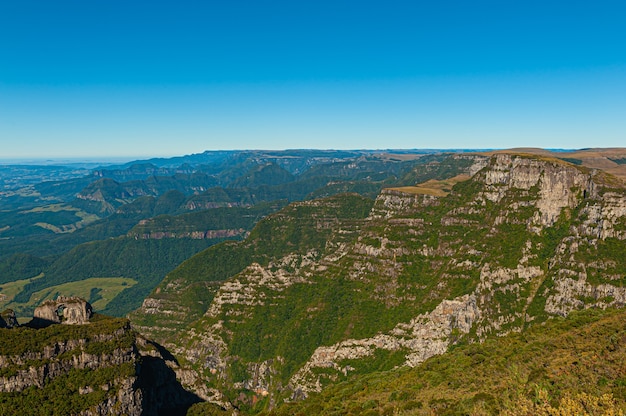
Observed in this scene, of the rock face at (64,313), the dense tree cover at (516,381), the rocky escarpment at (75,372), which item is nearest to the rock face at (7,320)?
the rocky escarpment at (75,372)

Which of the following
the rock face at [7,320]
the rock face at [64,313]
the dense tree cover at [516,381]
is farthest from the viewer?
the rock face at [64,313]

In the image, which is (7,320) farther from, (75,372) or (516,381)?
(516,381)

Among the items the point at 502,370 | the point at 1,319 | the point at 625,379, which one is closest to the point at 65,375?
the point at 1,319

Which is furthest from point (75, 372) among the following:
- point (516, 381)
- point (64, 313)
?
point (516, 381)

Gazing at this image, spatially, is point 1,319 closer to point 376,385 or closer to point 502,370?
point 376,385

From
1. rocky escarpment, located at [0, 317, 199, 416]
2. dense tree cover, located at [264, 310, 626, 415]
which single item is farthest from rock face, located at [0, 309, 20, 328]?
dense tree cover, located at [264, 310, 626, 415]

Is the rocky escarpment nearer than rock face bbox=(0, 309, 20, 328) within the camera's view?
Yes

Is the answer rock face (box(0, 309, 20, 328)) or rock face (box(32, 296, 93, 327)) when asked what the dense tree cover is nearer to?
rock face (box(32, 296, 93, 327))

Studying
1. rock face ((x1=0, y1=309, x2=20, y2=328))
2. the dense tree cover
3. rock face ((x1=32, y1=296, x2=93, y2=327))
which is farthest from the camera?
rock face ((x1=32, y1=296, x2=93, y2=327))

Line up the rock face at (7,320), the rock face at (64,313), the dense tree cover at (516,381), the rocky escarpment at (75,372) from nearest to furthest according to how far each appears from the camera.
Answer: the dense tree cover at (516,381) < the rocky escarpment at (75,372) < the rock face at (7,320) < the rock face at (64,313)

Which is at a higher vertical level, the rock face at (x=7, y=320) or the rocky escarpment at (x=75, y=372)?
the rock face at (x=7, y=320)

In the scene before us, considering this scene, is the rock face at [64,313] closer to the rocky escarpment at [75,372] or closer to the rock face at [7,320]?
the rock face at [7,320]
